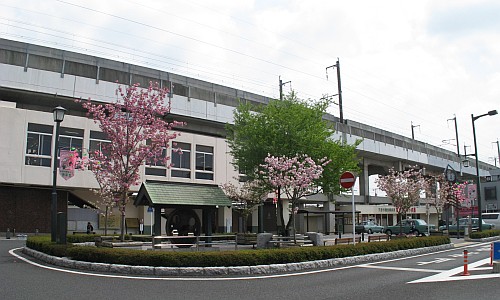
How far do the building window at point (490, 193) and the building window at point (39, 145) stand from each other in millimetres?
75119

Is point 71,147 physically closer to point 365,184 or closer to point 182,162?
point 182,162

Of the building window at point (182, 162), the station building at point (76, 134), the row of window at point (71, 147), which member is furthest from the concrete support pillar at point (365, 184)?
the building window at point (182, 162)

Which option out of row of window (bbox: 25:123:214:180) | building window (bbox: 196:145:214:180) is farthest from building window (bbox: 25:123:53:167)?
building window (bbox: 196:145:214:180)

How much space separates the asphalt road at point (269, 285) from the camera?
9719 mm

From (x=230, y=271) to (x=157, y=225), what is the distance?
7.83 m

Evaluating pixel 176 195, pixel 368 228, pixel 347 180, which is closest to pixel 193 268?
pixel 347 180

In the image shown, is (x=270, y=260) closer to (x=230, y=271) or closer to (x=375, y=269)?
(x=230, y=271)

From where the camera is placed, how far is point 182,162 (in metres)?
38.9

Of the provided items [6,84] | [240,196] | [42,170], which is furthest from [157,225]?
[6,84]

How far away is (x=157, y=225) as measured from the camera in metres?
20.1

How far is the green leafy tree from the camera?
25172 millimetres

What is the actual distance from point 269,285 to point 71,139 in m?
27.1

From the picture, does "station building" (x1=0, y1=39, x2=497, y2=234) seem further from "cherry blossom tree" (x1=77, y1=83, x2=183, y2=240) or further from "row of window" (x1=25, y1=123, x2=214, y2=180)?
"cherry blossom tree" (x1=77, y1=83, x2=183, y2=240)

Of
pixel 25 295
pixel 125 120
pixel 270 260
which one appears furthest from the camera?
pixel 125 120
